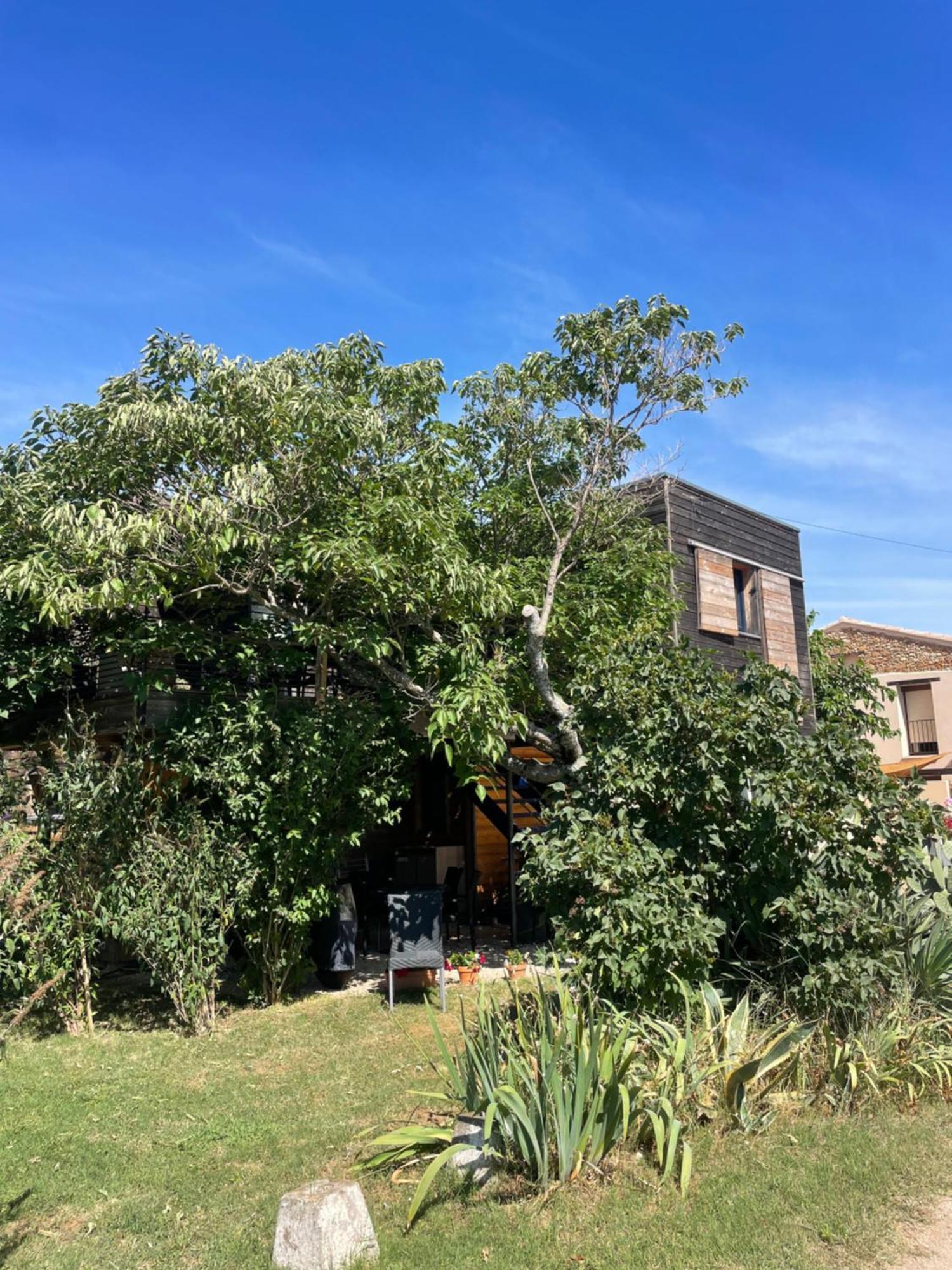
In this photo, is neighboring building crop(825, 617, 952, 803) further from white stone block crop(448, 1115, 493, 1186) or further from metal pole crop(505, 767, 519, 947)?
white stone block crop(448, 1115, 493, 1186)

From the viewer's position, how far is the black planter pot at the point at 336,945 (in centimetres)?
880

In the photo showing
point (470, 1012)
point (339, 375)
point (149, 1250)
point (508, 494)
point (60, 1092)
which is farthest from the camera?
point (508, 494)

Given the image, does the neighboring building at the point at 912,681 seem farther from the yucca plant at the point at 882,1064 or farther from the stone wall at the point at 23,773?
the stone wall at the point at 23,773

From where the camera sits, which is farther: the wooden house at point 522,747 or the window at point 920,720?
the window at point 920,720

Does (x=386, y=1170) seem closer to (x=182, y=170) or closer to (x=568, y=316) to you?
(x=568, y=316)

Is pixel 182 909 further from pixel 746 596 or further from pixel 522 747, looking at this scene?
pixel 746 596

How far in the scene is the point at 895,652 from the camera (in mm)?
29828

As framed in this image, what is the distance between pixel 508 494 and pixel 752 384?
9.39 ft

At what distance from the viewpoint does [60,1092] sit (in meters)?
5.95

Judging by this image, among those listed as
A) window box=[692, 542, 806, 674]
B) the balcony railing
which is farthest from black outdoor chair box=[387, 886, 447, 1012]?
the balcony railing

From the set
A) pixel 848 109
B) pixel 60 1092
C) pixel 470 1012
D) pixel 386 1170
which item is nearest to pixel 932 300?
pixel 848 109

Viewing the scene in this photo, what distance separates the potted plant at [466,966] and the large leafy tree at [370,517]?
2.04m

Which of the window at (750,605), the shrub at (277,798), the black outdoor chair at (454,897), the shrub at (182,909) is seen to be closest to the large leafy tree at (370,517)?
the shrub at (277,798)

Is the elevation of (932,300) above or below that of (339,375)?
above
